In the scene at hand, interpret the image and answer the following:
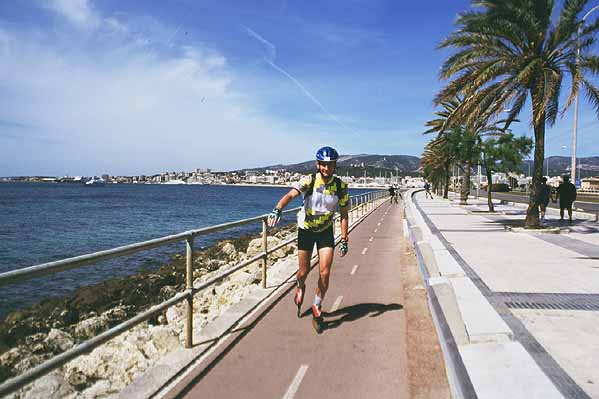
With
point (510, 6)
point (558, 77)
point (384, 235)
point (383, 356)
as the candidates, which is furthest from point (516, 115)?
point (383, 356)

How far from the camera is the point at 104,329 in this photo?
980cm

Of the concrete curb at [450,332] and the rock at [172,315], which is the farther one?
the rock at [172,315]

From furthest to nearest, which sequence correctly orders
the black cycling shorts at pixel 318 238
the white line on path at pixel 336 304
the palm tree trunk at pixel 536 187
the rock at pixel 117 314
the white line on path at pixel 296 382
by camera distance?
the palm tree trunk at pixel 536 187
the rock at pixel 117 314
the white line on path at pixel 336 304
the black cycling shorts at pixel 318 238
the white line on path at pixel 296 382

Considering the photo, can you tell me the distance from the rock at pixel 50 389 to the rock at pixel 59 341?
294 centimetres

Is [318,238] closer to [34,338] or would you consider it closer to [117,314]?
[34,338]

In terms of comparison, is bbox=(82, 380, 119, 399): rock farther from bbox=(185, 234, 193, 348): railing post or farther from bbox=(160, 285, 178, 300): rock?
bbox=(160, 285, 178, 300): rock

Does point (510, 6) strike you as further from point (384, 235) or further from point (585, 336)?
point (585, 336)

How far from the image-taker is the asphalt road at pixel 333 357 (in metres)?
3.97

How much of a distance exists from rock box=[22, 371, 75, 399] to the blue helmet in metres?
3.91

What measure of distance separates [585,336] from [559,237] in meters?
10.5

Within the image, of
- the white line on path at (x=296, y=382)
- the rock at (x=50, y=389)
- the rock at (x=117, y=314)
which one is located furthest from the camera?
the rock at (x=117, y=314)

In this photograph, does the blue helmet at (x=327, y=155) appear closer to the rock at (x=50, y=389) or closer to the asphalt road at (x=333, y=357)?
the asphalt road at (x=333, y=357)

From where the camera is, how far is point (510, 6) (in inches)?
559

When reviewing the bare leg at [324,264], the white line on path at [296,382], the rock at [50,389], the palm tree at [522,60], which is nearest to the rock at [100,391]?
the rock at [50,389]
